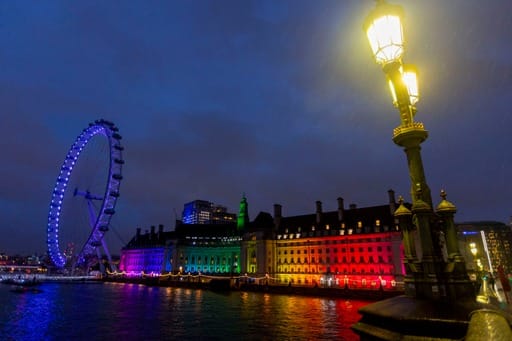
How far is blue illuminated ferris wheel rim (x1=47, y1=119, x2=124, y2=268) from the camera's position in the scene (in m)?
88.1

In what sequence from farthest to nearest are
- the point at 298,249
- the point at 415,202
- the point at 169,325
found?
the point at 298,249, the point at 169,325, the point at 415,202

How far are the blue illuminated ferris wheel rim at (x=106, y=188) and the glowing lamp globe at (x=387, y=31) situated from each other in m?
86.4

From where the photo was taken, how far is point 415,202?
41.7 feet

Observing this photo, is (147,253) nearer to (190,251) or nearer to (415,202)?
(190,251)

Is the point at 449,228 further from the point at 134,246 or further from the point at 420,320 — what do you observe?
the point at 134,246

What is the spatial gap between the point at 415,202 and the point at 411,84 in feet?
17.3

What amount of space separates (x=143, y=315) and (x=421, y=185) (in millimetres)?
36737

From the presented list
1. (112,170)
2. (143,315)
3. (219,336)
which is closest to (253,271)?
(112,170)

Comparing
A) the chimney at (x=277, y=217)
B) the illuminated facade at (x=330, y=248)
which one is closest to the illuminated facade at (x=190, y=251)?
the illuminated facade at (x=330, y=248)

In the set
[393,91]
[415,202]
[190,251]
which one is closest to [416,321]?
[415,202]

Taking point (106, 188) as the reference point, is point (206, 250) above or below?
below

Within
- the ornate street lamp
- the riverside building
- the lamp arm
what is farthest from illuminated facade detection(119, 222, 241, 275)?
the lamp arm

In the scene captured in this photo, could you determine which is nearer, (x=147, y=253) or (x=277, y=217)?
(x=277, y=217)

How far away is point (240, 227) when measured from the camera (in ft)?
456
